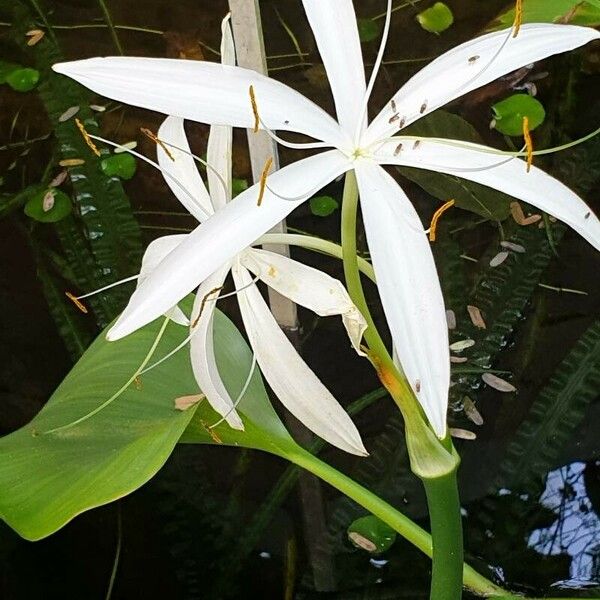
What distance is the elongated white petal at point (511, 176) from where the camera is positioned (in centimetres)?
39

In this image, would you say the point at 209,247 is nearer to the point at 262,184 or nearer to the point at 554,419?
the point at 262,184

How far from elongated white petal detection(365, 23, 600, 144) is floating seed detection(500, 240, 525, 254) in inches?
26.2

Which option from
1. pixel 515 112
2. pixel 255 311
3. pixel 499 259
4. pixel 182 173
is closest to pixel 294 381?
pixel 255 311

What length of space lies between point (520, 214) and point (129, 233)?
1.76 feet

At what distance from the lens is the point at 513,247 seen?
1056 mm

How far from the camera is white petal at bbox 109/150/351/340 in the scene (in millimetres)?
376

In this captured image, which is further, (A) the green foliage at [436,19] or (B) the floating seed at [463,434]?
(A) the green foliage at [436,19]

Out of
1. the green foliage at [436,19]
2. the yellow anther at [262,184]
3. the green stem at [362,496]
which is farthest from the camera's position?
the green foliage at [436,19]

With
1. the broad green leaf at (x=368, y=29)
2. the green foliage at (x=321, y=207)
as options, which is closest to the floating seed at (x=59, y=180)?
the green foliage at (x=321, y=207)

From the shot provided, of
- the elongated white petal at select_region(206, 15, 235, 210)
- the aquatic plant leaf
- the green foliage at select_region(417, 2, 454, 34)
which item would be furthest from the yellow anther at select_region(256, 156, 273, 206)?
the green foliage at select_region(417, 2, 454, 34)

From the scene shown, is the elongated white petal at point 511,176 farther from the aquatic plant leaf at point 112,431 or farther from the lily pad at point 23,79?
the lily pad at point 23,79

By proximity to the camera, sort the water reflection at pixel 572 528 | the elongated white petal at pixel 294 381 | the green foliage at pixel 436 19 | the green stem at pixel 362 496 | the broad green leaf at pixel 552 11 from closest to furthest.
A: 1. the elongated white petal at pixel 294 381
2. the green stem at pixel 362 496
3. the broad green leaf at pixel 552 11
4. the water reflection at pixel 572 528
5. the green foliage at pixel 436 19

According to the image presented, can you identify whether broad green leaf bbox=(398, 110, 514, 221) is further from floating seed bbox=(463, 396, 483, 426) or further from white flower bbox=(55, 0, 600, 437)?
white flower bbox=(55, 0, 600, 437)

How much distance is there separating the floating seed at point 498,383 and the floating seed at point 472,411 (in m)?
0.03
